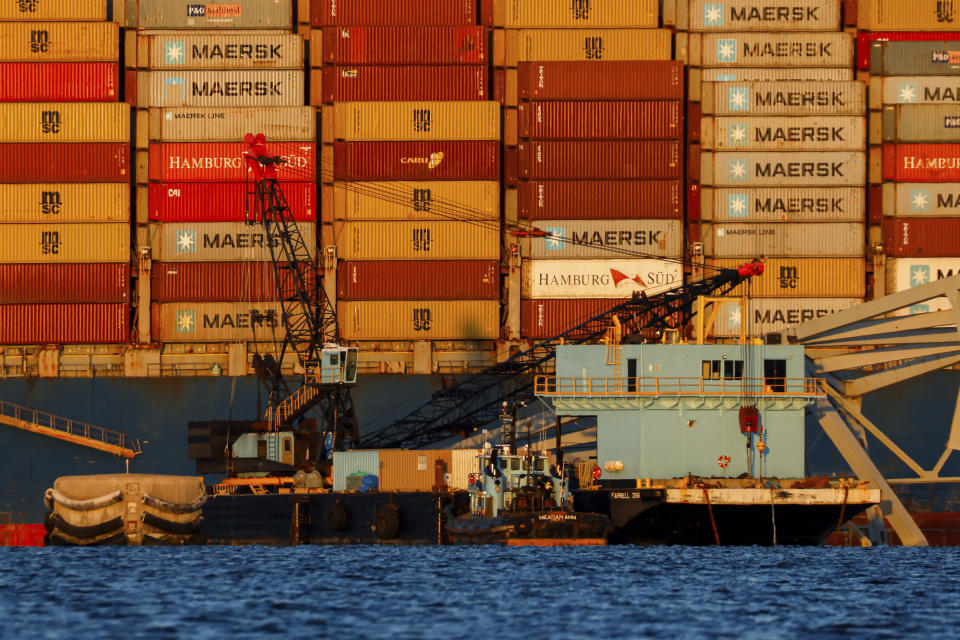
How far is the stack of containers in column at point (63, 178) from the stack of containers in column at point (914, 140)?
39074mm

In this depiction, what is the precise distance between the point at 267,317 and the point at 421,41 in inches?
647

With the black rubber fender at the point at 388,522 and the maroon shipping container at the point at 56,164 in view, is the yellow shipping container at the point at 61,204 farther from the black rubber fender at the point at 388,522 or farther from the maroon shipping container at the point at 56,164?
the black rubber fender at the point at 388,522

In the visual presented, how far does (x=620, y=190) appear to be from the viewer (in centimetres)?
8244

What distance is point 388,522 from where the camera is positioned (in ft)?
211

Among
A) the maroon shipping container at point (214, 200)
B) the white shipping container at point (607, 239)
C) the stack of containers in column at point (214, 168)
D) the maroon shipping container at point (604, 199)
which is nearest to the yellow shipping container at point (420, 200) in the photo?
the maroon shipping container at point (214, 200)

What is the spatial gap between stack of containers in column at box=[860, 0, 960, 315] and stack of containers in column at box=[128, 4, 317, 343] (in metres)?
29.6

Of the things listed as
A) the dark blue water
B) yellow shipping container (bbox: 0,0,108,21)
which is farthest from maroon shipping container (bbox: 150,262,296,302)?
the dark blue water

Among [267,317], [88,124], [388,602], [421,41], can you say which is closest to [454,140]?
[421,41]

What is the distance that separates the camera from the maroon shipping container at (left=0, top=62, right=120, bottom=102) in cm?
8338

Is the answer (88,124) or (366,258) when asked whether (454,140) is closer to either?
(366,258)

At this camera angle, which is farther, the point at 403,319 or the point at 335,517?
the point at 403,319

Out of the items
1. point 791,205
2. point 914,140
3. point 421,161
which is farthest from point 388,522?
point 914,140

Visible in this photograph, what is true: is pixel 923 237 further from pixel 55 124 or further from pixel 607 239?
pixel 55 124

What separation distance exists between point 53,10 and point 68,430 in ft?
73.8
